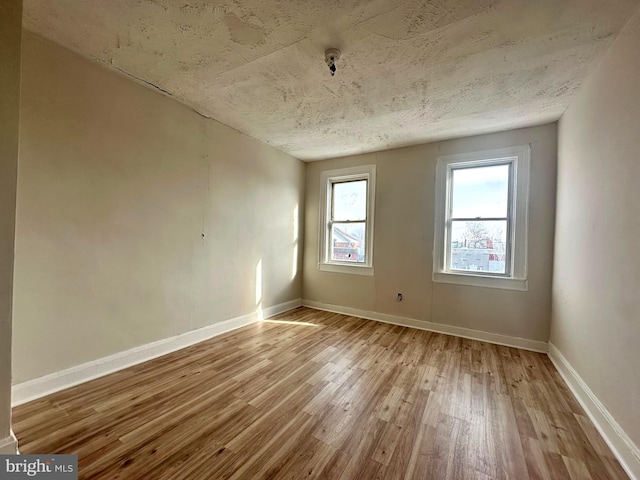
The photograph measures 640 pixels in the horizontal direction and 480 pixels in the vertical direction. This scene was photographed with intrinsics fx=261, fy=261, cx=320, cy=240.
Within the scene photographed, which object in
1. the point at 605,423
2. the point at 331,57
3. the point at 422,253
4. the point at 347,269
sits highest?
the point at 331,57

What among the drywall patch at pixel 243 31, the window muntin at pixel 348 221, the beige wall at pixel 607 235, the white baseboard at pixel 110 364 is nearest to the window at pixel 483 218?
the beige wall at pixel 607 235

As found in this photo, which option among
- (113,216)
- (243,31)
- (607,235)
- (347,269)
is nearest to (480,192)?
(607,235)

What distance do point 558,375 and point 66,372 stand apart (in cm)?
417

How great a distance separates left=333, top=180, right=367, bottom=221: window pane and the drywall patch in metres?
2.75

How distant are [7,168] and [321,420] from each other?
7.34 ft

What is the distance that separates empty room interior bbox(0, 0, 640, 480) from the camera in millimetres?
1483

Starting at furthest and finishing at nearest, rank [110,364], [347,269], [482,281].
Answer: [347,269]
[482,281]
[110,364]

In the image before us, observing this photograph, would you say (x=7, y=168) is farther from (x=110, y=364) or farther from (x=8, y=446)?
(x=110, y=364)

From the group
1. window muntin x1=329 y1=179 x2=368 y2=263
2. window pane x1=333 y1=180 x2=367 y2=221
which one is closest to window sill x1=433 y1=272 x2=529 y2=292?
window muntin x1=329 y1=179 x2=368 y2=263

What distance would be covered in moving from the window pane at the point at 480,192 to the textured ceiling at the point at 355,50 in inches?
24.8

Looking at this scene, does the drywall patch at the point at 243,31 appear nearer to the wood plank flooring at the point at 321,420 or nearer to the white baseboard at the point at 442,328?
the wood plank flooring at the point at 321,420

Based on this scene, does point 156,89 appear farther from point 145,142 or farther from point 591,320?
point 591,320

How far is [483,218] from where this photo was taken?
331 cm

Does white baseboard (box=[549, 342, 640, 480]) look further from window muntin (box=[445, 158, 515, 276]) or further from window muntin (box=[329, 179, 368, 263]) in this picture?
window muntin (box=[329, 179, 368, 263])
